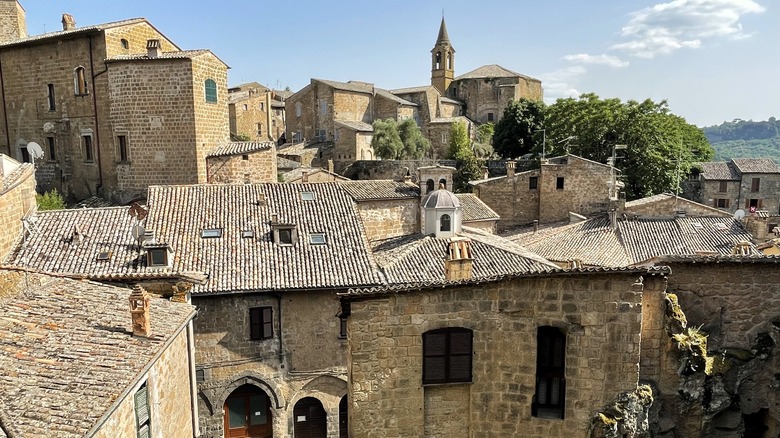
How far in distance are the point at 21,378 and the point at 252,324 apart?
10689 mm

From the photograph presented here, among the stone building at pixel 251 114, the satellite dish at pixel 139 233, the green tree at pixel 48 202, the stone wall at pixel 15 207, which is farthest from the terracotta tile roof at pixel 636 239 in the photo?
the stone building at pixel 251 114

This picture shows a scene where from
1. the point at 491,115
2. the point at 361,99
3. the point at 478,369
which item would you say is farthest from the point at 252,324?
the point at 491,115

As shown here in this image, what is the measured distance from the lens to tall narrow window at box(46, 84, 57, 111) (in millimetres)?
29781

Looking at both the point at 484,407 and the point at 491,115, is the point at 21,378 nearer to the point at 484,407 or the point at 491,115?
the point at 484,407

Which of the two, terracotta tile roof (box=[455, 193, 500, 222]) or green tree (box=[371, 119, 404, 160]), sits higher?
green tree (box=[371, 119, 404, 160])

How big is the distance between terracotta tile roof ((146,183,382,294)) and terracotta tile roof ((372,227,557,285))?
1.10 metres

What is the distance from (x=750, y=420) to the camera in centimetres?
1070

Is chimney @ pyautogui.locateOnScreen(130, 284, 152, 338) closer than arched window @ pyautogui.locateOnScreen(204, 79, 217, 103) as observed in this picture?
Yes

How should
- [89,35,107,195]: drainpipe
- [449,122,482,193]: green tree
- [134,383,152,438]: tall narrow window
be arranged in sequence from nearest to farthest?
1. [134,383,152,438]: tall narrow window
2. [89,35,107,195]: drainpipe
3. [449,122,482,193]: green tree

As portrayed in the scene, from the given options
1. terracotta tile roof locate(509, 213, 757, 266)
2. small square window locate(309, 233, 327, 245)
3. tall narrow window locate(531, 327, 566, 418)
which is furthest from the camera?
terracotta tile roof locate(509, 213, 757, 266)

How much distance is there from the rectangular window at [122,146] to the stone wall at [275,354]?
14580mm

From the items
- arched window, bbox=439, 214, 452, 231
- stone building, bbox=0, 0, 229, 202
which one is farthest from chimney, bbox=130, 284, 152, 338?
stone building, bbox=0, 0, 229, 202

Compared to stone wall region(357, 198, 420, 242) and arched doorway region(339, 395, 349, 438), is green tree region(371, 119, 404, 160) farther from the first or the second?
arched doorway region(339, 395, 349, 438)

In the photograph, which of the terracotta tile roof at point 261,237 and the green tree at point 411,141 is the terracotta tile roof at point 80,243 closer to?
the terracotta tile roof at point 261,237
